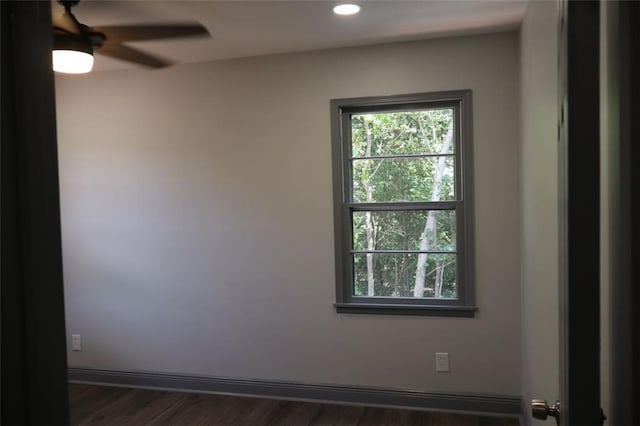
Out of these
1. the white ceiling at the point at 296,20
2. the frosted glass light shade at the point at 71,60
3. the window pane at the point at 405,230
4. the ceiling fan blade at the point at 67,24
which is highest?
the white ceiling at the point at 296,20

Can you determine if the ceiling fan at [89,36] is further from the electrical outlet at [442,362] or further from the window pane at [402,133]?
the electrical outlet at [442,362]

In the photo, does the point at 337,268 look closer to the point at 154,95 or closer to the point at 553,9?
the point at 154,95

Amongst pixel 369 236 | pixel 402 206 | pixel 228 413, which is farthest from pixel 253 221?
pixel 228 413

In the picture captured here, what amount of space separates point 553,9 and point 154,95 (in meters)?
2.88

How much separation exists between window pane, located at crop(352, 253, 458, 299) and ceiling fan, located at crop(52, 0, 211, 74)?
195 cm

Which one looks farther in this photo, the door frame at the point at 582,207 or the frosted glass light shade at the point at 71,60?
the frosted glass light shade at the point at 71,60

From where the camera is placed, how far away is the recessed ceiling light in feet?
9.05

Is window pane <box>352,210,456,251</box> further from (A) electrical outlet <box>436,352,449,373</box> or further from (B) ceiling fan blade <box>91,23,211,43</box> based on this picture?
(B) ceiling fan blade <box>91,23,211,43</box>

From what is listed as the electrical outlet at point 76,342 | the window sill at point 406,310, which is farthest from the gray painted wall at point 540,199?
the electrical outlet at point 76,342

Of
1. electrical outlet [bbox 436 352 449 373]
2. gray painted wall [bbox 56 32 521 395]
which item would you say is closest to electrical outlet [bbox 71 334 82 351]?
gray painted wall [bbox 56 32 521 395]

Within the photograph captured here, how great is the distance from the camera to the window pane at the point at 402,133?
360 centimetres

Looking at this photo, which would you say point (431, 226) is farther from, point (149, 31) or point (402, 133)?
point (149, 31)

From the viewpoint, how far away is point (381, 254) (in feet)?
12.3

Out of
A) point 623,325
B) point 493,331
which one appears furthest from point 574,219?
point 493,331
